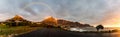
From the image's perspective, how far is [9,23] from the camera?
95.8 m

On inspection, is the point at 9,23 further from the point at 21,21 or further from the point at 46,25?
the point at 46,25

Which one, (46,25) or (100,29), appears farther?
(46,25)

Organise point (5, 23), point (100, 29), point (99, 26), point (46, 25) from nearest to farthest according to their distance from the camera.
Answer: point (5, 23) → point (99, 26) → point (100, 29) → point (46, 25)

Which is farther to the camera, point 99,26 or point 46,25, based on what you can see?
point 46,25

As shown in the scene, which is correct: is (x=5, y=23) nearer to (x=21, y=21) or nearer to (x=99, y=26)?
(x=21, y=21)

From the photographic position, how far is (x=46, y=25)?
18538cm

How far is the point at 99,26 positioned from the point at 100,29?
1320 centimetres

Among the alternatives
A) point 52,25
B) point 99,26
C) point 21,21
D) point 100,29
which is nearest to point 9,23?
point 21,21

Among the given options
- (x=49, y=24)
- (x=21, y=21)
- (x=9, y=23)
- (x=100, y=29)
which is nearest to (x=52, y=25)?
(x=49, y=24)

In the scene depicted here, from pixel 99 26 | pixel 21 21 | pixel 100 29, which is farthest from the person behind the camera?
pixel 100 29

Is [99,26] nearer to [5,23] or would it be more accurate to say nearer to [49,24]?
[49,24]

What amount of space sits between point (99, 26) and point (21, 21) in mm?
55913

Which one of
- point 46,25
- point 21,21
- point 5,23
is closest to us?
point 5,23

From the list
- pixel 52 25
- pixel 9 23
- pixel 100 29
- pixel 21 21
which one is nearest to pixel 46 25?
pixel 52 25
